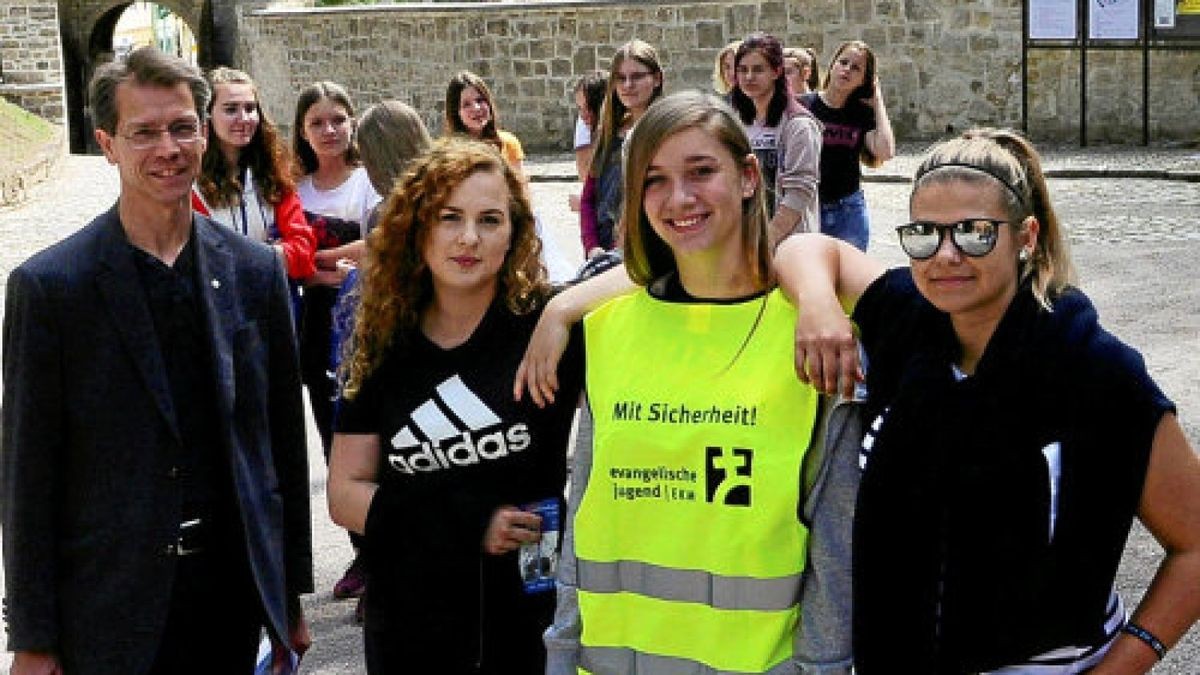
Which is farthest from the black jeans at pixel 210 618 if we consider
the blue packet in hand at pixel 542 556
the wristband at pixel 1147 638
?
the wristband at pixel 1147 638

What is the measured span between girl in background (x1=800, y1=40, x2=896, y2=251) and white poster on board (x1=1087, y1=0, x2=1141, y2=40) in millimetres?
11289

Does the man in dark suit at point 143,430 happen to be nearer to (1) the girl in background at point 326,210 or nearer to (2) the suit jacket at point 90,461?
(2) the suit jacket at point 90,461

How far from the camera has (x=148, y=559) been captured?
11.6ft

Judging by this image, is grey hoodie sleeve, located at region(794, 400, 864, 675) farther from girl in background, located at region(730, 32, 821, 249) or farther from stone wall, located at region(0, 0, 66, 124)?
stone wall, located at region(0, 0, 66, 124)

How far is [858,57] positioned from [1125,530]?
6.94 meters

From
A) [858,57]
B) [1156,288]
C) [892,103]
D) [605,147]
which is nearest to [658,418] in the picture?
[605,147]

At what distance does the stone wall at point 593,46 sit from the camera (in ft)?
71.0

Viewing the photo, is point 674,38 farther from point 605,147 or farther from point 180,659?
point 180,659

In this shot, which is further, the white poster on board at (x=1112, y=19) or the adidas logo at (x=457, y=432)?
the white poster on board at (x=1112, y=19)

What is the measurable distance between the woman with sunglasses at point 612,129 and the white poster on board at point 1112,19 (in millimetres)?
13264

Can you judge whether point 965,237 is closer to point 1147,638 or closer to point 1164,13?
point 1147,638

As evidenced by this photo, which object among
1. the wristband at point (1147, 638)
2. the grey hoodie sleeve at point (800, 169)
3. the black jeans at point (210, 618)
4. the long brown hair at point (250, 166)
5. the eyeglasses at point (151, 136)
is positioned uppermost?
the eyeglasses at point (151, 136)

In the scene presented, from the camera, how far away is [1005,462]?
2.88 m

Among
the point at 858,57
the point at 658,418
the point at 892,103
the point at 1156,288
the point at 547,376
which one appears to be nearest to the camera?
the point at 658,418
